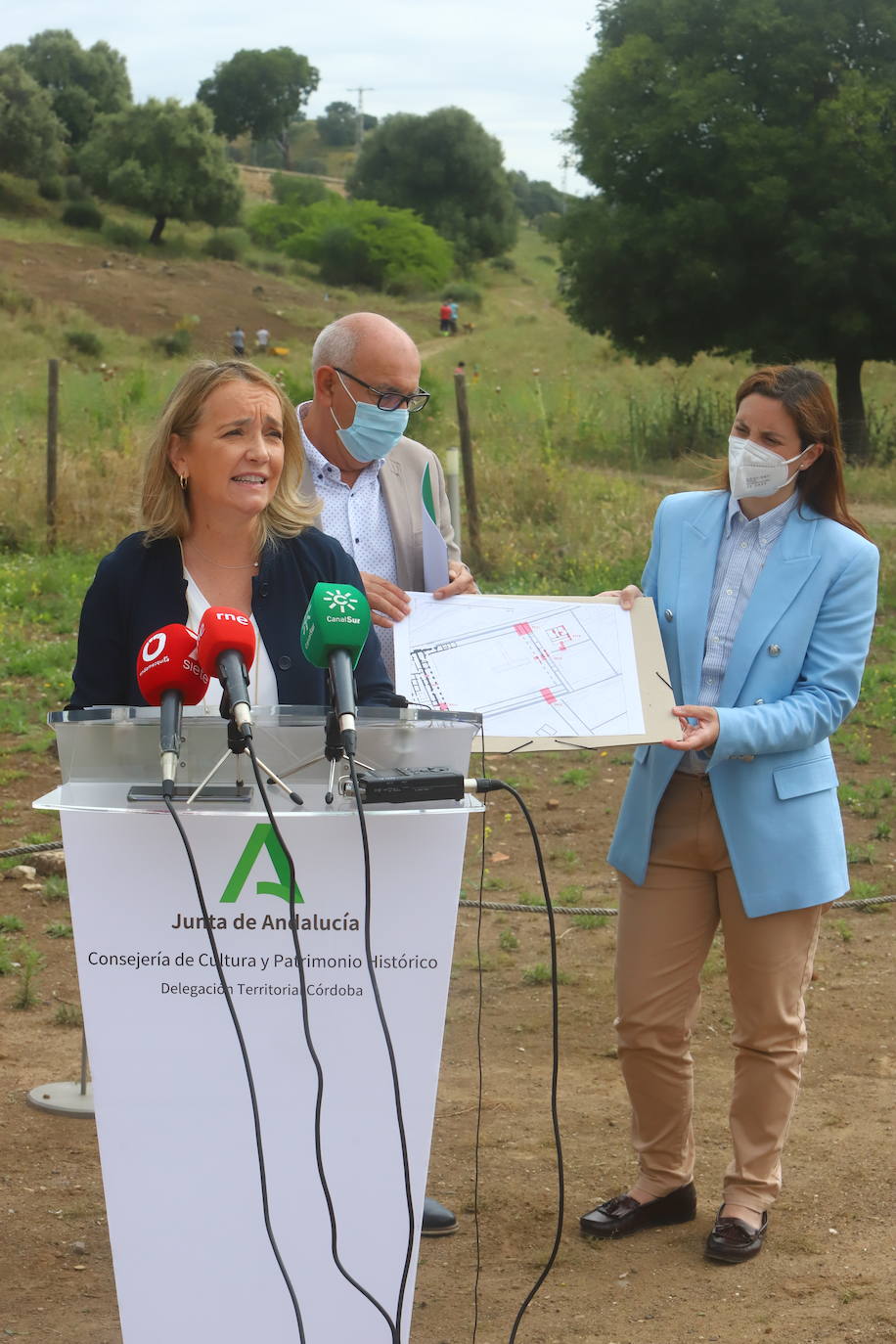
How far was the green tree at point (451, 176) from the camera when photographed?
65.4 m

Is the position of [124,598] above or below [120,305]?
below

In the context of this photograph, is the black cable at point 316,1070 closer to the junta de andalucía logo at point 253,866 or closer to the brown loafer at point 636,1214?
the junta de andalucía logo at point 253,866

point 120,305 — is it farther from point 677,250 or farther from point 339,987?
point 339,987

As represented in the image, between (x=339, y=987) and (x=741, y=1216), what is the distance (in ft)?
6.29

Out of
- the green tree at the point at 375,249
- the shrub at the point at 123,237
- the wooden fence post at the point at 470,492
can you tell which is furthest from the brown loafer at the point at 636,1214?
the shrub at the point at 123,237

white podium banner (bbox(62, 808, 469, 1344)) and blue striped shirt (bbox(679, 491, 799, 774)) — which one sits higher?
blue striped shirt (bbox(679, 491, 799, 774))

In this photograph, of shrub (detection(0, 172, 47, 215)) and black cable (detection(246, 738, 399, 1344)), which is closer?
black cable (detection(246, 738, 399, 1344))

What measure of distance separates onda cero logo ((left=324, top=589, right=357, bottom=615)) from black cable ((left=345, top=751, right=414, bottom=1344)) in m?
0.22

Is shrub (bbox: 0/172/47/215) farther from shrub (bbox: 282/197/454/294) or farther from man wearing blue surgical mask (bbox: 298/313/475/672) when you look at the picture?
man wearing blue surgical mask (bbox: 298/313/475/672)

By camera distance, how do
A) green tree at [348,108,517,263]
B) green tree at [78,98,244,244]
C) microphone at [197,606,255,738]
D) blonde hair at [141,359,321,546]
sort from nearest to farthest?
microphone at [197,606,255,738] → blonde hair at [141,359,321,546] → green tree at [78,98,244,244] → green tree at [348,108,517,263]

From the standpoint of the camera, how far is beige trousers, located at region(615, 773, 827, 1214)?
3.70 metres

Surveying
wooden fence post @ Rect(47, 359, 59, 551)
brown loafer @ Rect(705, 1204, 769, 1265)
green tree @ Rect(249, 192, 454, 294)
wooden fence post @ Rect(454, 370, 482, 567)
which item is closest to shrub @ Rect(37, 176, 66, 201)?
Result: green tree @ Rect(249, 192, 454, 294)

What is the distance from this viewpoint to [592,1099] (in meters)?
4.94

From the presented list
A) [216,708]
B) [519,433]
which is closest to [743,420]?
[216,708]
